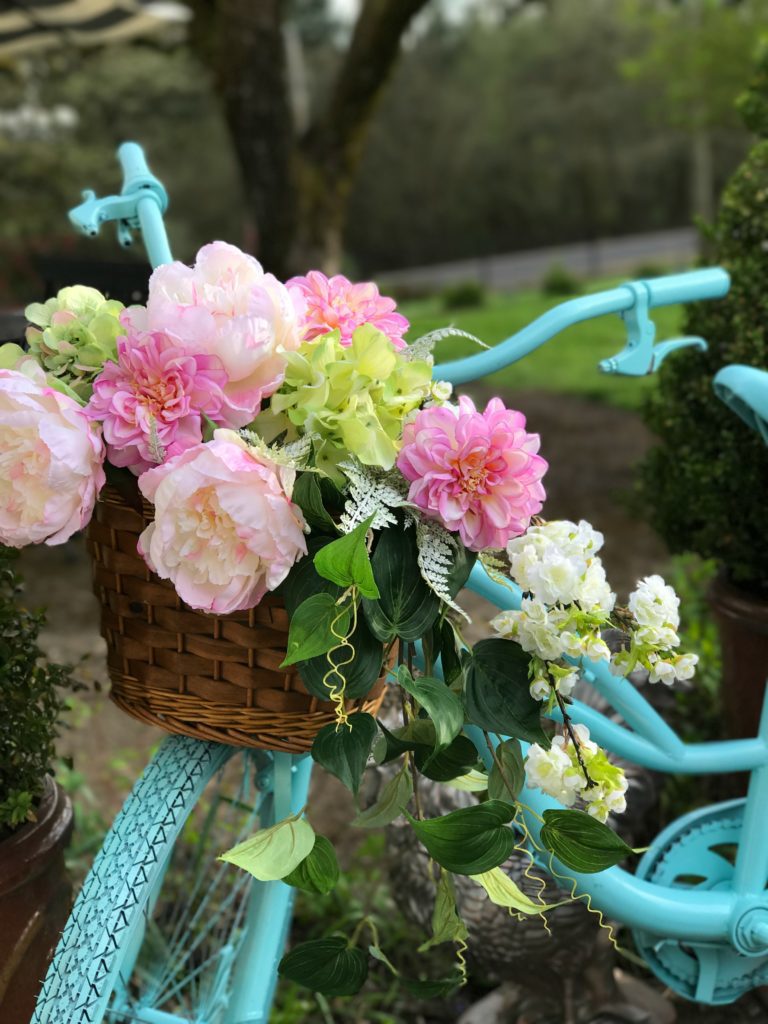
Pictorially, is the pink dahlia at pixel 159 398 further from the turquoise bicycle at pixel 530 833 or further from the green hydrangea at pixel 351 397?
the turquoise bicycle at pixel 530 833

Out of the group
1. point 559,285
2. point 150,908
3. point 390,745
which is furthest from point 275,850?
point 559,285

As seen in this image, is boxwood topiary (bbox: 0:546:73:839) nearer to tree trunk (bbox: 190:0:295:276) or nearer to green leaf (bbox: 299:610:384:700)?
green leaf (bbox: 299:610:384:700)

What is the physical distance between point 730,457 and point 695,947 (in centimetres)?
96

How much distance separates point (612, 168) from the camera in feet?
88.2

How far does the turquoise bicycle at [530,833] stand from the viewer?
3.68 feet

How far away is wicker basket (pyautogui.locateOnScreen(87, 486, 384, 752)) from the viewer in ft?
3.41

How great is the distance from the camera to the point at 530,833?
1.32 m

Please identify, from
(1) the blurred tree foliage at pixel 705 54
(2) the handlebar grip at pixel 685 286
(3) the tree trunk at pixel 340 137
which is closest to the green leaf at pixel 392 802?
(2) the handlebar grip at pixel 685 286

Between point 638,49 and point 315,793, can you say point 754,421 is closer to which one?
point 315,793

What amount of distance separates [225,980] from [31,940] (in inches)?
16.4

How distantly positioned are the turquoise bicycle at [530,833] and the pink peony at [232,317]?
1.18 feet

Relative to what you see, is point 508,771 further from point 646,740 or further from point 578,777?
point 646,740

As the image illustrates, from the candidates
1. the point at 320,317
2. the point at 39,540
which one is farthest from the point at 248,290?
the point at 39,540

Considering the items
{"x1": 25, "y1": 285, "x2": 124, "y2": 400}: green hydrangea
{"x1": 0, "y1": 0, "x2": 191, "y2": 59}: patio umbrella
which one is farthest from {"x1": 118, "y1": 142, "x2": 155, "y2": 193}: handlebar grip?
{"x1": 0, "y1": 0, "x2": 191, "y2": 59}: patio umbrella
